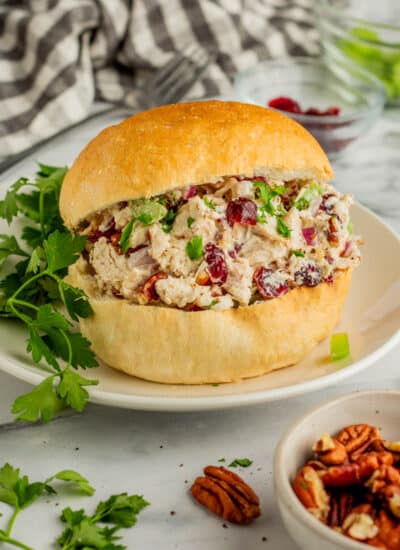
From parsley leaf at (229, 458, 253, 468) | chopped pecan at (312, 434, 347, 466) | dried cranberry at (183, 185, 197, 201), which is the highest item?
dried cranberry at (183, 185, 197, 201)

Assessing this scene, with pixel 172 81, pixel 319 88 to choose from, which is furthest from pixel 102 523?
pixel 319 88

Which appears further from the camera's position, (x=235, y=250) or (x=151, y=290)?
(x=235, y=250)

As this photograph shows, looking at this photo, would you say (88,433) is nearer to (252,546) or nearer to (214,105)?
(252,546)

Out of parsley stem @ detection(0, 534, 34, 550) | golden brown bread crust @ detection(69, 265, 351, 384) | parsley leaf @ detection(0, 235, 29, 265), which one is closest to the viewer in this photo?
parsley stem @ detection(0, 534, 34, 550)

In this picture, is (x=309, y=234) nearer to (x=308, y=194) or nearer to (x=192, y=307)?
(x=308, y=194)

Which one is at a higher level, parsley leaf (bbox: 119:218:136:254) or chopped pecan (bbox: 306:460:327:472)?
parsley leaf (bbox: 119:218:136:254)

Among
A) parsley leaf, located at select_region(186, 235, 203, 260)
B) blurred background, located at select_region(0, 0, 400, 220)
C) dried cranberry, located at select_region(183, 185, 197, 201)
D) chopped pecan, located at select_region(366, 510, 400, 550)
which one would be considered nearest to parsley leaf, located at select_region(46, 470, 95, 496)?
parsley leaf, located at select_region(186, 235, 203, 260)

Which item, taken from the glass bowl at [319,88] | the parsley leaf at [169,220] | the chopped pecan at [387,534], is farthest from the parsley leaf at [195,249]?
the glass bowl at [319,88]

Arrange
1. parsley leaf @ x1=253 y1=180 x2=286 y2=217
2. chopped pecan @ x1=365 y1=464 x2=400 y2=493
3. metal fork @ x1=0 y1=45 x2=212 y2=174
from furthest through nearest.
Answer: metal fork @ x1=0 y1=45 x2=212 y2=174, parsley leaf @ x1=253 y1=180 x2=286 y2=217, chopped pecan @ x1=365 y1=464 x2=400 y2=493

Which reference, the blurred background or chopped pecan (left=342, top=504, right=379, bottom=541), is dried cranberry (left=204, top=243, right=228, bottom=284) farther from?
the blurred background
